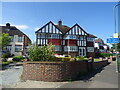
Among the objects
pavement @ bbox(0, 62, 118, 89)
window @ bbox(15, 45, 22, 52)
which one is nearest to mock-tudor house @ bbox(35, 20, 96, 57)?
window @ bbox(15, 45, 22, 52)

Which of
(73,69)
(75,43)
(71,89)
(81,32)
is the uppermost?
(81,32)

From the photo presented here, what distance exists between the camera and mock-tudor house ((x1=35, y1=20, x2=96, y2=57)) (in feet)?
122

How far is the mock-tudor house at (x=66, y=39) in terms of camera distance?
3728 cm

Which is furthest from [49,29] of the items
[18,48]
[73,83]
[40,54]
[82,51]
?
[73,83]

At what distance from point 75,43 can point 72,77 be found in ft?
99.2

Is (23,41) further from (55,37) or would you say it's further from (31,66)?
(31,66)

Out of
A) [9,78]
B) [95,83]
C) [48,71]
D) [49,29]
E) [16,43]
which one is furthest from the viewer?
[16,43]

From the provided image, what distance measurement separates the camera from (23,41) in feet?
139

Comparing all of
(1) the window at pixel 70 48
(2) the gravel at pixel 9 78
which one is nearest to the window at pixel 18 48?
(1) the window at pixel 70 48

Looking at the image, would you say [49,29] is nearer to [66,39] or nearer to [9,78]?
[66,39]

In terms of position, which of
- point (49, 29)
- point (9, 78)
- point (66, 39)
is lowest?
point (9, 78)

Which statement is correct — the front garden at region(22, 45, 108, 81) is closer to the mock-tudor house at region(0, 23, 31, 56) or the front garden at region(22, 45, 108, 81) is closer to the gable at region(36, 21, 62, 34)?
the gable at region(36, 21, 62, 34)

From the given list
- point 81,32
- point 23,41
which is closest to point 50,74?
Result: point 81,32

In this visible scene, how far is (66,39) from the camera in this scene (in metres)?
39.5
